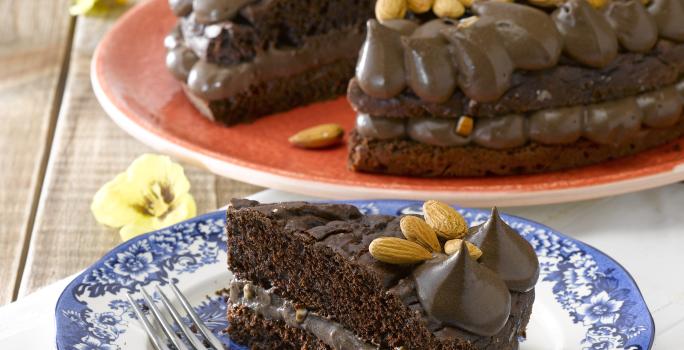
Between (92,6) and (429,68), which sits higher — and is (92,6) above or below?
below

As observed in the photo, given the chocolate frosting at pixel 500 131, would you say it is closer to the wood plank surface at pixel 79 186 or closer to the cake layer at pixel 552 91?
the cake layer at pixel 552 91

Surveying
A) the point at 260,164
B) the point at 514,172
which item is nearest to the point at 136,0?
the point at 260,164

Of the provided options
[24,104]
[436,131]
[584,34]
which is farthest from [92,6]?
[584,34]

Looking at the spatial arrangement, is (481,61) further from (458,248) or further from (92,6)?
(92,6)

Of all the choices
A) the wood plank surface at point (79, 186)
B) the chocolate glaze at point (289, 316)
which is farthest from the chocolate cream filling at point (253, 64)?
the chocolate glaze at point (289, 316)

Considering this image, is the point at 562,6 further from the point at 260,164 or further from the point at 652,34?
the point at 260,164

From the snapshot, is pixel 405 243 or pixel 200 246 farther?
pixel 200 246
